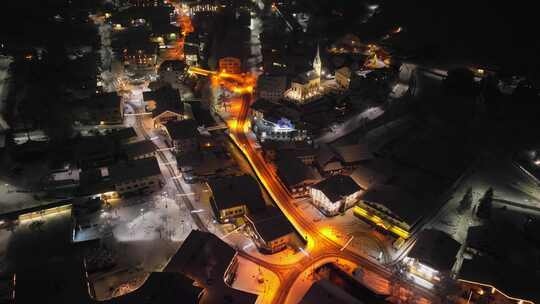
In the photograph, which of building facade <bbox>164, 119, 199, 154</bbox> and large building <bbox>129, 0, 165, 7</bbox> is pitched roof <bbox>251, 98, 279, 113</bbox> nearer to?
building facade <bbox>164, 119, 199, 154</bbox>

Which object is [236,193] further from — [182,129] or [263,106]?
[263,106]

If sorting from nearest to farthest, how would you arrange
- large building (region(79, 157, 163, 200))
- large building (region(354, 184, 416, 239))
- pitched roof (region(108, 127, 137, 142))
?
large building (region(354, 184, 416, 239)), large building (region(79, 157, 163, 200)), pitched roof (region(108, 127, 137, 142))

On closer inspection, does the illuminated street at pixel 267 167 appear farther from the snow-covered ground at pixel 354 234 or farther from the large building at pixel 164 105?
the large building at pixel 164 105

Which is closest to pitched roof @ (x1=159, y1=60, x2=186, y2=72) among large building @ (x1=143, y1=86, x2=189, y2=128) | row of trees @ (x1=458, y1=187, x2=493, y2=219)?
large building @ (x1=143, y1=86, x2=189, y2=128)

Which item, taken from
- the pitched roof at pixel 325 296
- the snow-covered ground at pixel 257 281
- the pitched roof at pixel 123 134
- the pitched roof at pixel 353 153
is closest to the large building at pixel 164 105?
the pitched roof at pixel 123 134

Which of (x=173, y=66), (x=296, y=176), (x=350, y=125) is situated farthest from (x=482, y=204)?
(x=173, y=66)
